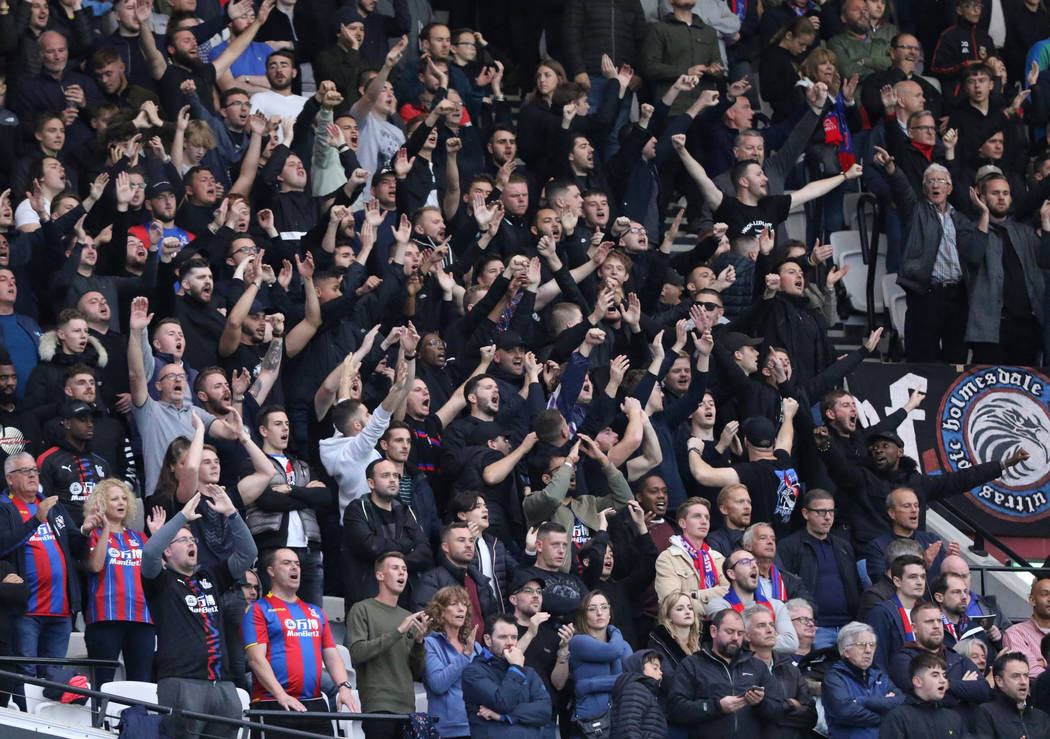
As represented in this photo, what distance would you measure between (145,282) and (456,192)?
3.68 metres

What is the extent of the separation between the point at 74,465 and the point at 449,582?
229cm

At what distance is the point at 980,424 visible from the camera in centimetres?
1728

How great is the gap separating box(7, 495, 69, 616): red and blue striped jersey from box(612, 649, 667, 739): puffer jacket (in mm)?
3068

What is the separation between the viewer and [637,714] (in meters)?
11.9

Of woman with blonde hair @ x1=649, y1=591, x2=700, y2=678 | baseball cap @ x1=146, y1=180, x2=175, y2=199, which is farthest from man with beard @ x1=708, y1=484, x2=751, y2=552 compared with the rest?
baseball cap @ x1=146, y1=180, x2=175, y2=199

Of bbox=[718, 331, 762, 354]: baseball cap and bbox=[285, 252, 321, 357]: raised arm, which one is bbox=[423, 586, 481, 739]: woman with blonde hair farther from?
bbox=[718, 331, 762, 354]: baseball cap

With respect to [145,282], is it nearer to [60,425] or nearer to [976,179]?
[60,425]

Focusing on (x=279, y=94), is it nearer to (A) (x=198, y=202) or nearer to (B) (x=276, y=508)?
(A) (x=198, y=202)

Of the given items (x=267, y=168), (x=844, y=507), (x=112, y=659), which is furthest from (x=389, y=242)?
(x=112, y=659)

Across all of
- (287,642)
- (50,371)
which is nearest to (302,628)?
(287,642)

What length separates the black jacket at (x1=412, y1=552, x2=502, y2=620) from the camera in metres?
12.7

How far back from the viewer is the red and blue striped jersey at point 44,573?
38.5ft

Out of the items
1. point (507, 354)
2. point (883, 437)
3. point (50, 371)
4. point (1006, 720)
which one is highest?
point (507, 354)

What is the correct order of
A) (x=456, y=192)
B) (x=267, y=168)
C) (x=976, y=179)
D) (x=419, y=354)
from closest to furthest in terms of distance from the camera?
1. (x=419, y=354)
2. (x=267, y=168)
3. (x=456, y=192)
4. (x=976, y=179)
